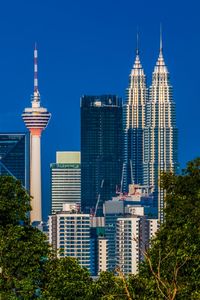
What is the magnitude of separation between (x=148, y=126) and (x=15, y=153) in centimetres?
1104

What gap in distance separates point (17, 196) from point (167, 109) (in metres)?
116

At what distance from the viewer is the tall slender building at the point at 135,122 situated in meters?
127

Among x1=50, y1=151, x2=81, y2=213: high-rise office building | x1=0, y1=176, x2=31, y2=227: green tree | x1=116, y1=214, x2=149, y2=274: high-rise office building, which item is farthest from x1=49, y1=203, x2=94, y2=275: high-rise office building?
x1=0, y1=176, x2=31, y2=227: green tree

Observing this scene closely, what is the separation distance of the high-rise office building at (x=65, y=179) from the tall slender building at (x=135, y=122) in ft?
13.3

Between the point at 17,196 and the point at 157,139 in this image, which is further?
the point at 157,139

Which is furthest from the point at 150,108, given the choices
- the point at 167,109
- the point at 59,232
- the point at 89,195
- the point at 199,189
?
the point at 199,189

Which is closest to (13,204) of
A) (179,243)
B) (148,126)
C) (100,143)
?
(179,243)

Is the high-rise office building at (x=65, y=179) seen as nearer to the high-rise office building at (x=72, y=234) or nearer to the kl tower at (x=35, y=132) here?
the kl tower at (x=35, y=132)

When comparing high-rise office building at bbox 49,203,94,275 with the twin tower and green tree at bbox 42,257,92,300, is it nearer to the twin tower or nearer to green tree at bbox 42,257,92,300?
the twin tower

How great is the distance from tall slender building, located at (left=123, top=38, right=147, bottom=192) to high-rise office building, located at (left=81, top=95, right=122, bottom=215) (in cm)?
140

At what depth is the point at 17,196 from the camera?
44.9ft

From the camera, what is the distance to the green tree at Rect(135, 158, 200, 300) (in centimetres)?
1249

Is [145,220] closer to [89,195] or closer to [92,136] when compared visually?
[89,195]

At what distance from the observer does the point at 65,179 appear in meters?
123
